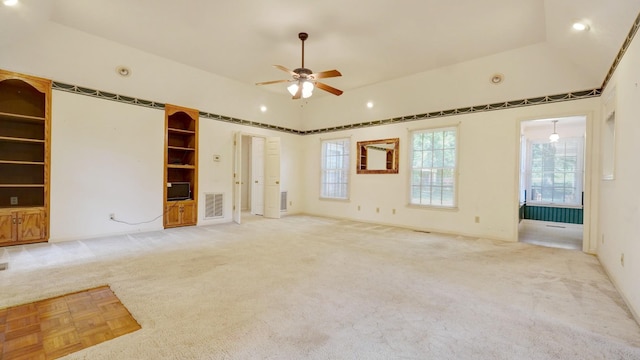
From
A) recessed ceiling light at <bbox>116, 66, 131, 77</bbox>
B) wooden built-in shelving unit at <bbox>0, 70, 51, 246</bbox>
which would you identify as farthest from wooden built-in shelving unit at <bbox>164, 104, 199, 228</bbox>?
wooden built-in shelving unit at <bbox>0, 70, 51, 246</bbox>

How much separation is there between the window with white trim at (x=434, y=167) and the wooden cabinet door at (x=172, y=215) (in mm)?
4894

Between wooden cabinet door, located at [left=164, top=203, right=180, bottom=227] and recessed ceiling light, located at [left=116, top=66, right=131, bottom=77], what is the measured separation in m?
2.43

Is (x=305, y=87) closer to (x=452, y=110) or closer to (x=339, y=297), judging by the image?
(x=339, y=297)

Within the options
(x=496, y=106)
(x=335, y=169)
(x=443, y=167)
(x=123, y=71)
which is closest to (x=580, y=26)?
(x=496, y=106)

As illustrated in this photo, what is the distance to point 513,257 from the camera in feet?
12.9

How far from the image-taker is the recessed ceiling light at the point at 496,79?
16.1 ft

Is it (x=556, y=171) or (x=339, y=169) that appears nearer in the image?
(x=556, y=171)

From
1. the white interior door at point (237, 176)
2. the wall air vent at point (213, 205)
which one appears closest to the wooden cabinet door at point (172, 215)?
the wall air vent at point (213, 205)

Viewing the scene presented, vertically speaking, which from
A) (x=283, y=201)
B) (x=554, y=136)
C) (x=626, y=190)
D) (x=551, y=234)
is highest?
(x=554, y=136)

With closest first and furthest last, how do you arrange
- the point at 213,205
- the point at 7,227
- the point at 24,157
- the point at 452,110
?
the point at 7,227 < the point at 24,157 < the point at 452,110 < the point at 213,205

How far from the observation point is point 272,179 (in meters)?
7.30

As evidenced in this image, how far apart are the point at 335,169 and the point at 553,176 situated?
5443 millimetres

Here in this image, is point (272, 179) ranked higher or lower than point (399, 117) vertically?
lower

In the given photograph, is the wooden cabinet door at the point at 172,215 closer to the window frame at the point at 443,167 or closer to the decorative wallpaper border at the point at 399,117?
the decorative wallpaper border at the point at 399,117
